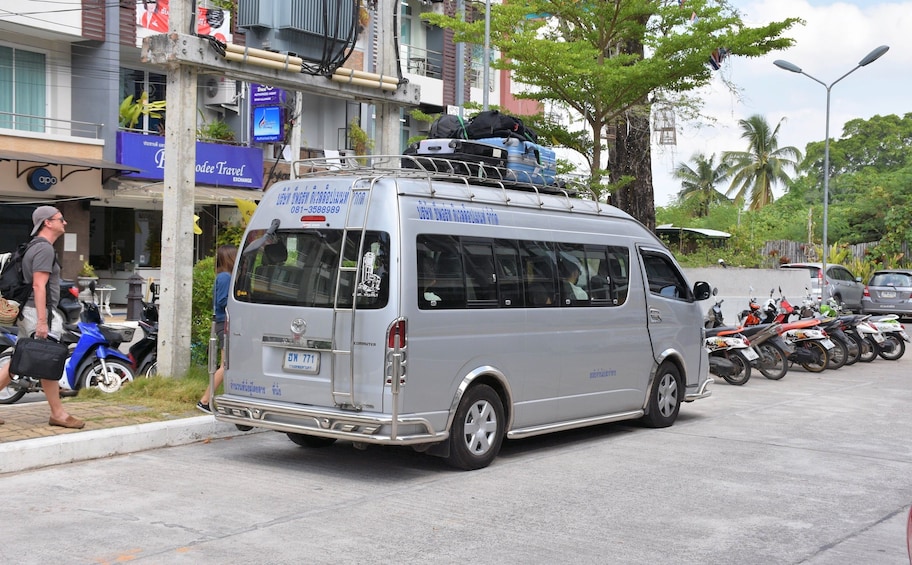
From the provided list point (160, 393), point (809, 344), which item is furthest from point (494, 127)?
point (809, 344)

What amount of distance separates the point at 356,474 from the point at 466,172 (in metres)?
3.33

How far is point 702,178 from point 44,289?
64.0 meters

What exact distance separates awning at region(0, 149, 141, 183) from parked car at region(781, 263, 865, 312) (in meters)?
18.6

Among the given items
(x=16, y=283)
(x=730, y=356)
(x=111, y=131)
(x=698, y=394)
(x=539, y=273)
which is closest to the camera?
(x=16, y=283)

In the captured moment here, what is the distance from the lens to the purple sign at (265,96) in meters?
27.6

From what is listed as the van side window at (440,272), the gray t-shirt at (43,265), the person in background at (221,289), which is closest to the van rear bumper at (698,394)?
the van side window at (440,272)

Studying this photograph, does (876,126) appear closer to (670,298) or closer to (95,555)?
(670,298)

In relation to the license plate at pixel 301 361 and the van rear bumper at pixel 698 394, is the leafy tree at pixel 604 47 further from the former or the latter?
the license plate at pixel 301 361

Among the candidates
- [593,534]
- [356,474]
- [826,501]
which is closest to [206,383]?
[356,474]

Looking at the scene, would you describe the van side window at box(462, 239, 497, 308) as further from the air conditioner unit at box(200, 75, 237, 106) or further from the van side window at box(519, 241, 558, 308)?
the air conditioner unit at box(200, 75, 237, 106)

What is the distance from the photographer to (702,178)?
68.9 meters

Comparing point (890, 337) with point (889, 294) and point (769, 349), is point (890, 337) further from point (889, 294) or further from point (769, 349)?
point (889, 294)

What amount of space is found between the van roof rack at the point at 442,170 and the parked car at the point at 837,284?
64.5ft

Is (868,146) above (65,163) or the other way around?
above
